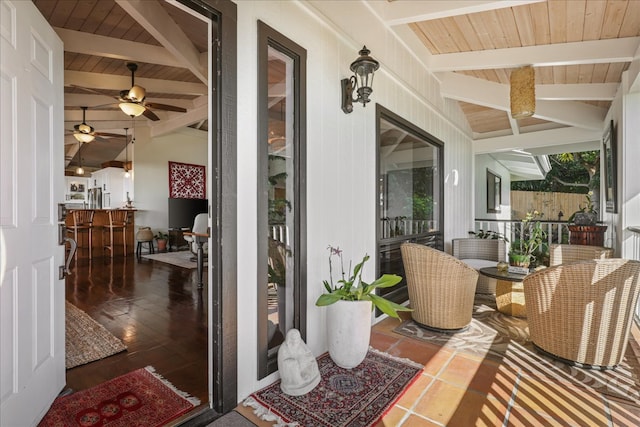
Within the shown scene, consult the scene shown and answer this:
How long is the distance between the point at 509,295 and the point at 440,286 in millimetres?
1191

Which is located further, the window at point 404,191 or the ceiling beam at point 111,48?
the ceiling beam at point 111,48

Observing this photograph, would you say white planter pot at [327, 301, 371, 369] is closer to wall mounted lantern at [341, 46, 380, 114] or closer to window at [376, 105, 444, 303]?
window at [376, 105, 444, 303]

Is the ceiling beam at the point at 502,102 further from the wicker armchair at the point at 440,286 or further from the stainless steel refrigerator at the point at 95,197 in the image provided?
the stainless steel refrigerator at the point at 95,197

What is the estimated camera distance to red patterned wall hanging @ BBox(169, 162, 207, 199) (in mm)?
9023

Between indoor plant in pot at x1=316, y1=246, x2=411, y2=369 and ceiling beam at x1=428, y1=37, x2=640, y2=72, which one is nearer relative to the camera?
indoor plant in pot at x1=316, y1=246, x2=411, y2=369

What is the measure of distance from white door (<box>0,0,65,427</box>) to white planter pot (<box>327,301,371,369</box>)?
169cm

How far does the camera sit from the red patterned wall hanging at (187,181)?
902 cm

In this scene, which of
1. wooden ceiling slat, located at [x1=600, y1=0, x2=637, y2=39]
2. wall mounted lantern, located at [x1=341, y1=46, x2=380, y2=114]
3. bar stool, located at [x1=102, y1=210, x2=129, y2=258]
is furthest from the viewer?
bar stool, located at [x1=102, y1=210, x2=129, y2=258]

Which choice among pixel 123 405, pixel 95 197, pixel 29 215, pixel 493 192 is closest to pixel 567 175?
pixel 493 192

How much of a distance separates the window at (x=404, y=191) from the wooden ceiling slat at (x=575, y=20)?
5.78 feet

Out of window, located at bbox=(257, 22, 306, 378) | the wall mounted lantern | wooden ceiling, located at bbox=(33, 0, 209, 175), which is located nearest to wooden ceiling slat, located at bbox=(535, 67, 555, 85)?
the wall mounted lantern

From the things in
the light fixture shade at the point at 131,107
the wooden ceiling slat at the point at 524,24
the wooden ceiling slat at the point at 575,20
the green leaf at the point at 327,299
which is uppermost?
the wooden ceiling slat at the point at 524,24

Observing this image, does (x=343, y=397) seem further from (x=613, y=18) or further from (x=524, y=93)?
(x=613, y=18)

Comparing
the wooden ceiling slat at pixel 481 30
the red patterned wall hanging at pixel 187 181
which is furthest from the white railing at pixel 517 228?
the red patterned wall hanging at pixel 187 181
